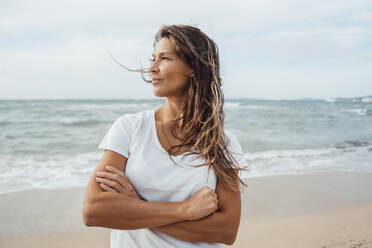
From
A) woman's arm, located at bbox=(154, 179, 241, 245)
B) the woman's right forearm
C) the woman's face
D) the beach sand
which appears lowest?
the beach sand

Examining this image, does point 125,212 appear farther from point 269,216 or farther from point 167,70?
point 269,216

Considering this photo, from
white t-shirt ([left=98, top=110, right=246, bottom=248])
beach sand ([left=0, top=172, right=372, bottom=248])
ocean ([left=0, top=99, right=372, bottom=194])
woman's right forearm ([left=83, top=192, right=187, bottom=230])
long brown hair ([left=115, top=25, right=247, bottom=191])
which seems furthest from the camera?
ocean ([left=0, top=99, right=372, bottom=194])

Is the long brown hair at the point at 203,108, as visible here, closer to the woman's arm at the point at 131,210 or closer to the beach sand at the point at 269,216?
the woman's arm at the point at 131,210

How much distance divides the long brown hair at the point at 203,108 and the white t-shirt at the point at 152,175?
65 mm

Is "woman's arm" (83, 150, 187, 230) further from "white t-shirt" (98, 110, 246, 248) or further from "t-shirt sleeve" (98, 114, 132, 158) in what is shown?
"t-shirt sleeve" (98, 114, 132, 158)

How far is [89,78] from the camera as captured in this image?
23.8m

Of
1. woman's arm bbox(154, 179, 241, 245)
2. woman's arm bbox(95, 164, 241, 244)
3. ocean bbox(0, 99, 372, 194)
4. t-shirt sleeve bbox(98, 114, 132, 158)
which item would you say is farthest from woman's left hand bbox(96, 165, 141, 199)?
ocean bbox(0, 99, 372, 194)

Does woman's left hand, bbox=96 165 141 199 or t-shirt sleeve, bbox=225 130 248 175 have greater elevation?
t-shirt sleeve, bbox=225 130 248 175

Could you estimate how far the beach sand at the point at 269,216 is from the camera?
3709 mm

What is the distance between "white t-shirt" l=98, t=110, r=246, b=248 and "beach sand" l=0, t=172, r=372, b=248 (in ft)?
7.62

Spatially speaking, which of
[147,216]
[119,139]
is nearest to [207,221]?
[147,216]

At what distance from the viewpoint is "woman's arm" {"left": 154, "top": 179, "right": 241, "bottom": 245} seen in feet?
5.04

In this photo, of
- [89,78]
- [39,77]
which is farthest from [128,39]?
[39,77]

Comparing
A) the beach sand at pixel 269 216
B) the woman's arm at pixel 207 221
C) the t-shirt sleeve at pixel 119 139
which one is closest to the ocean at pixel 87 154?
the beach sand at pixel 269 216
